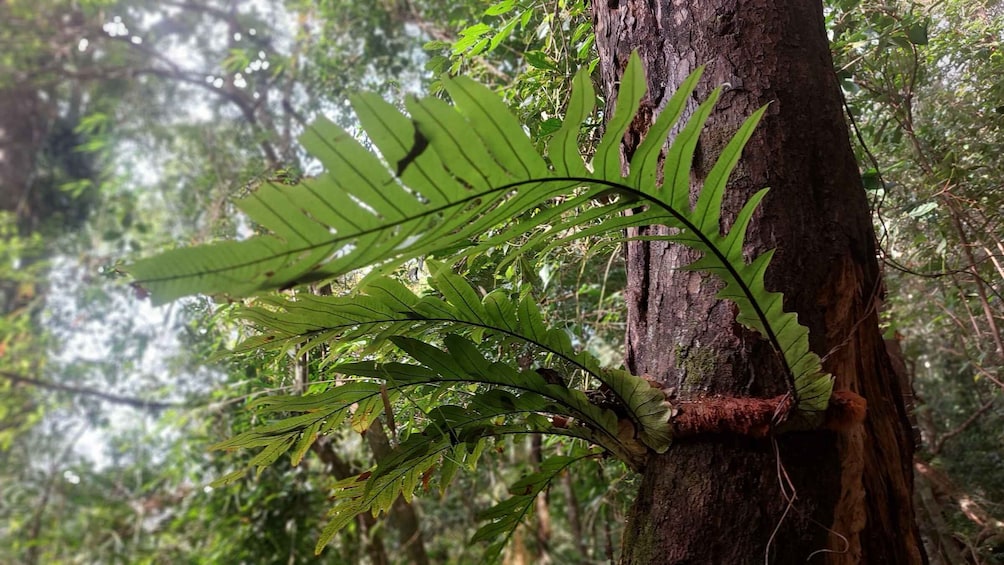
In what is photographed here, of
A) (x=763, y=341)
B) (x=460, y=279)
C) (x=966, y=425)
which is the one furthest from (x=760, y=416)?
(x=966, y=425)

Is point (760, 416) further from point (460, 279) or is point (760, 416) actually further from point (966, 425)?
point (966, 425)

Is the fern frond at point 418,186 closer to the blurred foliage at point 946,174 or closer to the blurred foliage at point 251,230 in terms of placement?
the blurred foliage at point 251,230

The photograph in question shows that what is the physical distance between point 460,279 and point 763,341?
27 centimetres

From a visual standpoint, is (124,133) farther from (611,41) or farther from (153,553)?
(611,41)

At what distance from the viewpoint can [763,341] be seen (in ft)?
1.80

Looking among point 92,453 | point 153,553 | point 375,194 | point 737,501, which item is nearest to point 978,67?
point 737,501

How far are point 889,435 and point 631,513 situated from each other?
0.78 ft

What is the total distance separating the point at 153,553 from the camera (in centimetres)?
200

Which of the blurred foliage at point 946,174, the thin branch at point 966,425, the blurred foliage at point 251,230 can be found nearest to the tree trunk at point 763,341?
the blurred foliage at point 251,230

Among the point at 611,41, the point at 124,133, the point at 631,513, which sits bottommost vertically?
the point at 631,513

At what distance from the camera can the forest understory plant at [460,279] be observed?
361mm

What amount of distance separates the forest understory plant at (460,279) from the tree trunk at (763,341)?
3 centimetres

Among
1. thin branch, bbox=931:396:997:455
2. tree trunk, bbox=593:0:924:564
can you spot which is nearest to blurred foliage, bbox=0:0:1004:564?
thin branch, bbox=931:396:997:455

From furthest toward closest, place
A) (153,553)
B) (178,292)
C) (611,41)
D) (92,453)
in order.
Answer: (92,453) < (153,553) < (611,41) < (178,292)
